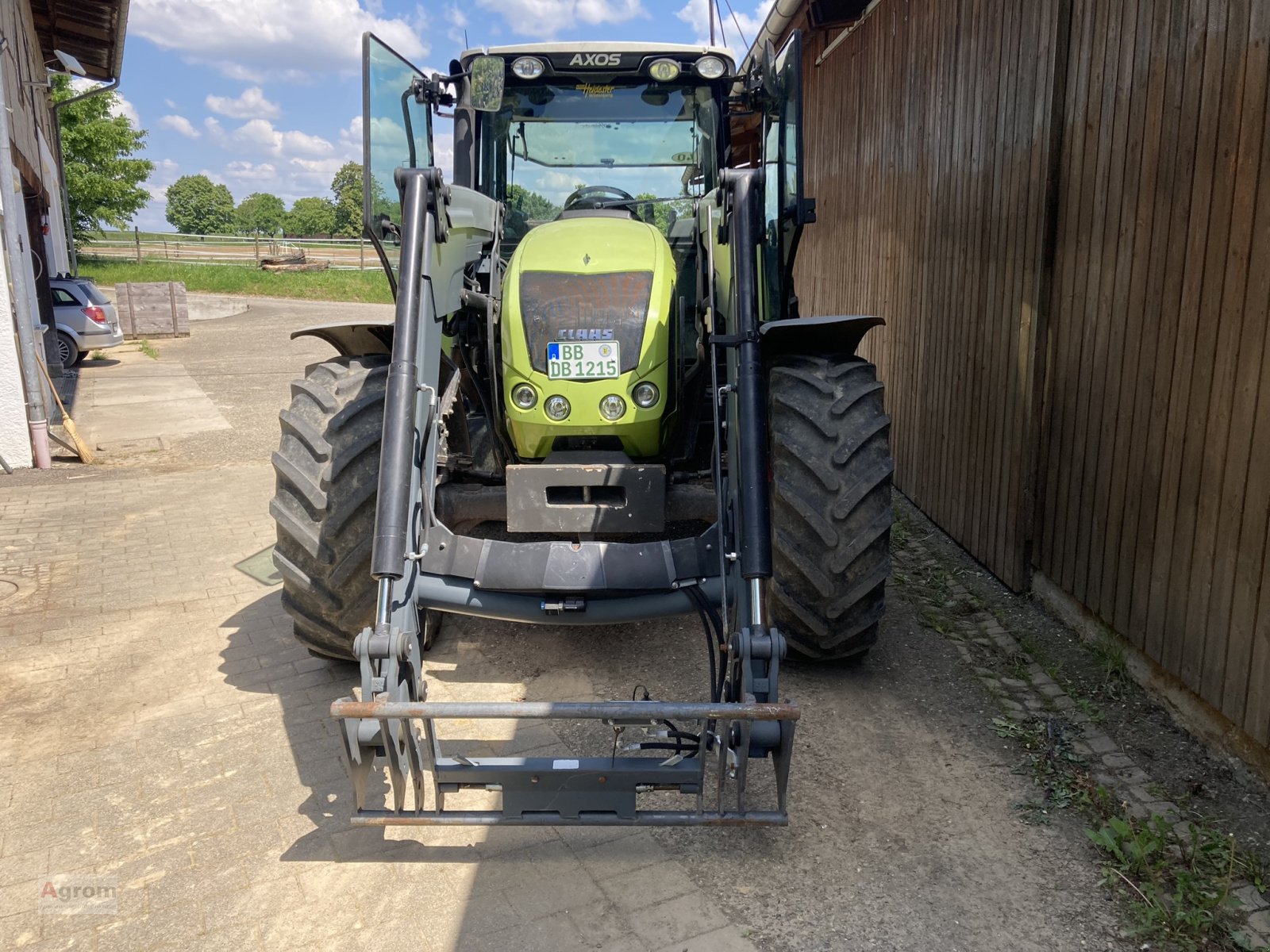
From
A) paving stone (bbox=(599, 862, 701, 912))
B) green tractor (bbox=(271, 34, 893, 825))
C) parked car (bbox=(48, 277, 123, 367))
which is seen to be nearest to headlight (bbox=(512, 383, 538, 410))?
green tractor (bbox=(271, 34, 893, 825))

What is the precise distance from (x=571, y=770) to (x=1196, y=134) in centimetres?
318

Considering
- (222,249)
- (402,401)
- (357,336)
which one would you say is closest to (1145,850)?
(402,401)

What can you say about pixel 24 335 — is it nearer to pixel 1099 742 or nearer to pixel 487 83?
pixel 487 83

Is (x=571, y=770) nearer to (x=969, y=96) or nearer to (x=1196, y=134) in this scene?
(x=1196, y=134)

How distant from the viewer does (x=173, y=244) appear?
47188 mm

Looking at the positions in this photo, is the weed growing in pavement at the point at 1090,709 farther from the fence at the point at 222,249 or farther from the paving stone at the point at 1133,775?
the fence at the point at 222,249

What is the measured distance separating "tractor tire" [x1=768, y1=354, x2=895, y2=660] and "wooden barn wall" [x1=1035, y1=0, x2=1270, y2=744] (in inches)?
42.4

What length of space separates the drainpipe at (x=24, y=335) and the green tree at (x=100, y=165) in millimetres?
24593

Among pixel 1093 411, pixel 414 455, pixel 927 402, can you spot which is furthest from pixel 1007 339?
pixel 414 455

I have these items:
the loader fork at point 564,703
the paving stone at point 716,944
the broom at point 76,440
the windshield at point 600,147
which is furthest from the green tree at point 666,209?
the broom at point 76,440

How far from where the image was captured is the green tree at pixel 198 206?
11069 centimetres

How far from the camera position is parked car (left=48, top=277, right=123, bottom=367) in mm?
16219

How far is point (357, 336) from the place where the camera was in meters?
4.38

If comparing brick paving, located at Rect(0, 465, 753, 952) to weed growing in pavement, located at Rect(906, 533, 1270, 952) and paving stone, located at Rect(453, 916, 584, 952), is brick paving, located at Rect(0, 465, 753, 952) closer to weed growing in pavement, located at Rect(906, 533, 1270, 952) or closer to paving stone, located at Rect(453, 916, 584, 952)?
paving stone, located at Rect(453, 916, 584, 952)
